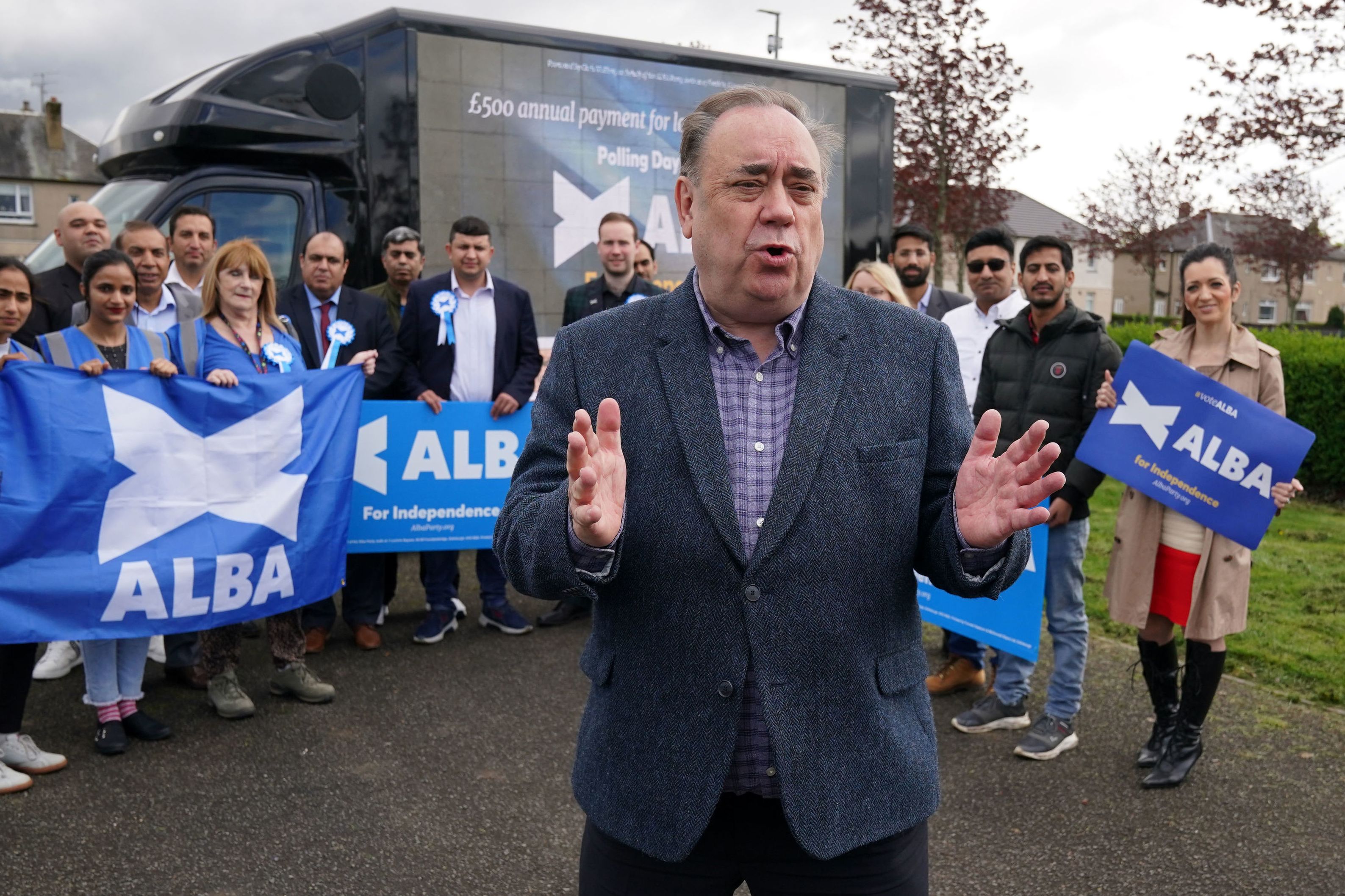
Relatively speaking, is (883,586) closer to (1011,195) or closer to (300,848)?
→ (300,848)

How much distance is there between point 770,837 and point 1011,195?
22.8 meters

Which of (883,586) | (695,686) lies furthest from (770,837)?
(883,586)

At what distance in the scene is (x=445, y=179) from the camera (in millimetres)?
8125

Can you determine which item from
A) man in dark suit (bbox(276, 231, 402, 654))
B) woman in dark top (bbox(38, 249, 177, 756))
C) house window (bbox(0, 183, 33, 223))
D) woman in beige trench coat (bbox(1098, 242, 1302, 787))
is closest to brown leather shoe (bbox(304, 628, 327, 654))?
man in dark suit (bbox(276, 231, 402, 654))

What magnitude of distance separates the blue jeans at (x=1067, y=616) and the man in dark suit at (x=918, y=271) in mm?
2230

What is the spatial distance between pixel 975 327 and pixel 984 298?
0.19 m

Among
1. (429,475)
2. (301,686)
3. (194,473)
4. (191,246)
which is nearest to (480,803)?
(301,686)

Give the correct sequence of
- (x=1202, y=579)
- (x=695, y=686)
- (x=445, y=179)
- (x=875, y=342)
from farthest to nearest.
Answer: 1. (x=445, y=179)
2. (x=1202, y=579)
3. (x=875, y=342)
4. (x=695, y=686)

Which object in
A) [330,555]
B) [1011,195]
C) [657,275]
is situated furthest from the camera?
[1011,195]

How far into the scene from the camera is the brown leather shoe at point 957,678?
19.1 feet

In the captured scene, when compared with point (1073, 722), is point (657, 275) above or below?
above

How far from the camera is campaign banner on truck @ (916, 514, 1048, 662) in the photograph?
5109 mm

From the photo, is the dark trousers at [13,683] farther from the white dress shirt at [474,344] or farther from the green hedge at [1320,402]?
the green hedge at [1320,402]

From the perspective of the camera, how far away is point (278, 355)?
5.72 meters
